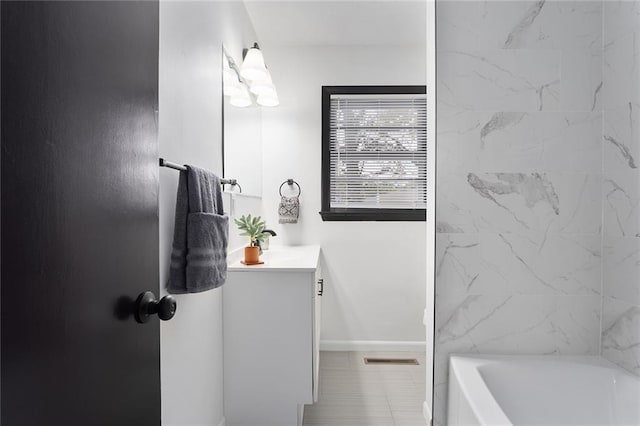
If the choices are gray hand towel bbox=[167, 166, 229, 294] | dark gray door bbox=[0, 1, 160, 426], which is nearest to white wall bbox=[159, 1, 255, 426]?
gray hand towel bbox=[167, 166, 229, 294]

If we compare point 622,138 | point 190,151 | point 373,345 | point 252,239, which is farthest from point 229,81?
point 373,345

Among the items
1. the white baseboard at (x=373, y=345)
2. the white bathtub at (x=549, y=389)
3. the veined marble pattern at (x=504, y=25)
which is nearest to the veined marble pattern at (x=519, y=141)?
the veined marble pattern at (x=504, y=25)

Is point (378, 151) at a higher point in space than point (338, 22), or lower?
lower

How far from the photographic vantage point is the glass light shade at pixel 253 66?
210cm

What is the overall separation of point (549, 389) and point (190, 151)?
5.76ft

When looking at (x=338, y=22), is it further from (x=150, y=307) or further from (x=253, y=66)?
(x=150, y=307)

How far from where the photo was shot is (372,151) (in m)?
3.01

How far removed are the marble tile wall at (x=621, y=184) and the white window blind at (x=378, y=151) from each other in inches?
59.9

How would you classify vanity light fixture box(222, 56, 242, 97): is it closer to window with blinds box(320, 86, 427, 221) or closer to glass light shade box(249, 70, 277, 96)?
glass light shade box(249, 70, 277, 96)

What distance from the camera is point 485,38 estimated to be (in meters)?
1.57

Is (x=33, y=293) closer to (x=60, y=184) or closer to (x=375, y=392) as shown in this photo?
(x=60, y=184)

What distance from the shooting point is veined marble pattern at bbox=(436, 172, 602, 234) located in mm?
1545

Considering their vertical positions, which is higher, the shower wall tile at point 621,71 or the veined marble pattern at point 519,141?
the shower wall tile at point 621,71

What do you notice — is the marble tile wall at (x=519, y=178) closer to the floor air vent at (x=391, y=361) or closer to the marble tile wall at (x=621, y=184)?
the marble tile wall at (x=621, y=184)
